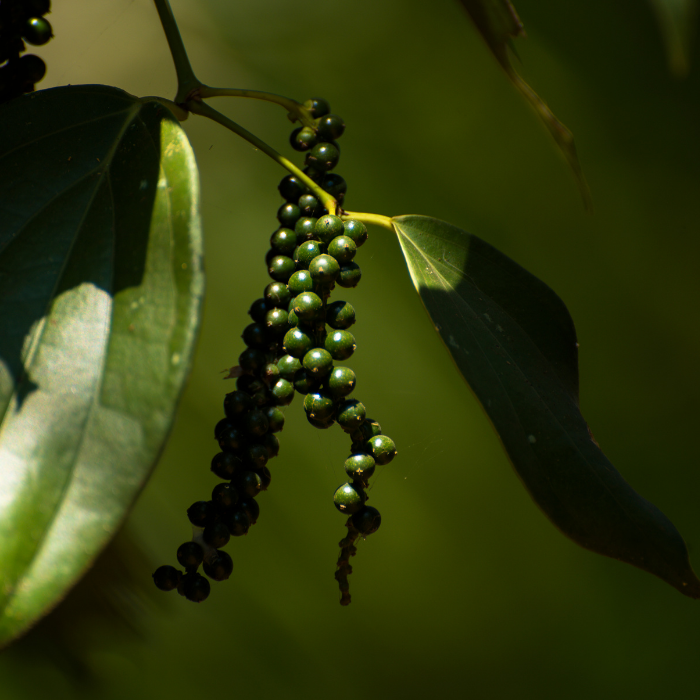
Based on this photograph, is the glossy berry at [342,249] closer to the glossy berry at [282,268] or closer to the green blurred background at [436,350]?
the glossy berry at [282,268]

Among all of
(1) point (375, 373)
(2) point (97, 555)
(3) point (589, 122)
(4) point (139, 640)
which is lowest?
(4) point (139, 640)

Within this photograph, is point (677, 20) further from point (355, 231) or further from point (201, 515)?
point (201, 515)

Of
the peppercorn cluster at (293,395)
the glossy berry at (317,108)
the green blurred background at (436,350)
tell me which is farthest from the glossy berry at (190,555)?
the green blurred background at (436,350)

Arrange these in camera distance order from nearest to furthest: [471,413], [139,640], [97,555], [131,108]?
[97,555], [131,108], [139,640], [471,413]

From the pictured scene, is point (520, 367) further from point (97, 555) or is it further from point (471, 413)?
point (471, 413)

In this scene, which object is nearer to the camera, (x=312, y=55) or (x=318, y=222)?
(x=318, y=222)

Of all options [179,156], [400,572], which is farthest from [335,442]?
[179,156]

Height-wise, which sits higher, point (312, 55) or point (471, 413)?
point (312, 55)
